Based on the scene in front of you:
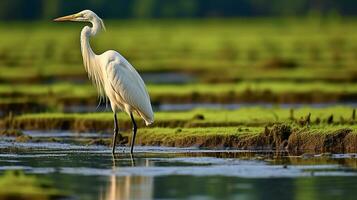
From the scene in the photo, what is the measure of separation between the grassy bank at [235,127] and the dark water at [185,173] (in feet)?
2.29

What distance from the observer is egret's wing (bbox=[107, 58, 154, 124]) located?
71.0 ft

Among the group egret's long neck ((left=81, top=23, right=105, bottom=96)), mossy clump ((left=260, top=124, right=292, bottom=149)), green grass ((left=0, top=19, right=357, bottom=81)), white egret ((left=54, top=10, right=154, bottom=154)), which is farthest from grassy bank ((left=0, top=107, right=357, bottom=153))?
green grass ((left=0, top=19, right=357, bottom=81))

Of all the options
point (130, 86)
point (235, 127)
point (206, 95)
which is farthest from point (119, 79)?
point (206, 95)

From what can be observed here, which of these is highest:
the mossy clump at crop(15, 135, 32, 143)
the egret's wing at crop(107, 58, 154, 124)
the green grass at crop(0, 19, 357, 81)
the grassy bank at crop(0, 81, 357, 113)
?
the green grass at crop(0, 19, 357, 81)

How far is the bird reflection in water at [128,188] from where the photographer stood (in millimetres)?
14969

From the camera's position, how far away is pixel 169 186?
16.0 metres

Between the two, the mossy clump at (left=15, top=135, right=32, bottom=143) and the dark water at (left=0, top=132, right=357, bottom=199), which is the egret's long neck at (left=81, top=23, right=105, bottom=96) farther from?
the mossy clump at (left=15, top=135, right=32, bottom=143)

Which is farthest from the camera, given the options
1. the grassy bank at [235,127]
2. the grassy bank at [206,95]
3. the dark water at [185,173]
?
the grassy bank at [206,95]

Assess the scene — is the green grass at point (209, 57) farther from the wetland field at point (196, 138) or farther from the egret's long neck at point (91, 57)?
the egret's long neck at point (91, 57)

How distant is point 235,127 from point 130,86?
2866mm

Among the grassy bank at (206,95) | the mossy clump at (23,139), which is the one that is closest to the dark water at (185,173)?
the mossy clump at (23,139)

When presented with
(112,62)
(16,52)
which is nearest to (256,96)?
(112,62)

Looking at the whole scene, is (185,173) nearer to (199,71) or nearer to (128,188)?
(128,188)

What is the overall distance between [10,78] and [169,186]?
97.8 ft
